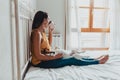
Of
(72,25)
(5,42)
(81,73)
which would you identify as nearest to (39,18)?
(81,73)

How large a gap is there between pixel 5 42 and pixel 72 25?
2.60m

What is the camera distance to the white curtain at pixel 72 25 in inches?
132

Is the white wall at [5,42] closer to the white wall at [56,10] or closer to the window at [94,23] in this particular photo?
the white wall at [56,10]

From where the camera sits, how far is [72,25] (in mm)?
3441

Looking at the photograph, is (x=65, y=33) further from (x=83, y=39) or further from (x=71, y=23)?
(x=83, y=39)

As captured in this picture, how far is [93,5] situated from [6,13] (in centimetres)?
289

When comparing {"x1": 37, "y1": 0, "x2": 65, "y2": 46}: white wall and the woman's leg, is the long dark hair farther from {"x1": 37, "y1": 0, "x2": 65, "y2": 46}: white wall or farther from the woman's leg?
{"x1": 37, "y1": 0, "x2": 65, "y2": 46}: white wall

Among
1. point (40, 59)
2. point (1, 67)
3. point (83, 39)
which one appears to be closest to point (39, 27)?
point (40, 59)

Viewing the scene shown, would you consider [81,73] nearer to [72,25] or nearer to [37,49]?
[37,49]

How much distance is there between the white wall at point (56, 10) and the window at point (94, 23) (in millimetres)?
432

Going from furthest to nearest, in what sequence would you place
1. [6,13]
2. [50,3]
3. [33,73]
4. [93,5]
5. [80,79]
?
[93,5] < [50,3] < [33,73] < [80,79] < [6,13]

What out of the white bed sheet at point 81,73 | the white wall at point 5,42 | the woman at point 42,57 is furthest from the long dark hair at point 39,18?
the white wall at point 5,42

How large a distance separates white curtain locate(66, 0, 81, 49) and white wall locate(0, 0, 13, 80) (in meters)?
2.42

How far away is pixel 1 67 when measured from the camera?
2.75 ft
